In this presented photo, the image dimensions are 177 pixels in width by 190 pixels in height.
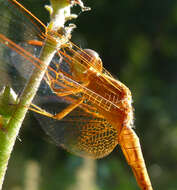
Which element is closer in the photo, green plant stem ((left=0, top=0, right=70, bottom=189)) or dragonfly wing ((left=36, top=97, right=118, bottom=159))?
green plant stem ((left=0, top=0, right=70, bottom=189))

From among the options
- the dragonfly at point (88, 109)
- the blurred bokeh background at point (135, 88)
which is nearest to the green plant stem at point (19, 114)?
the dragonfly at point (88, 109)

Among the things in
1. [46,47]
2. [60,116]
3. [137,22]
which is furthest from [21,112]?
[137,22]

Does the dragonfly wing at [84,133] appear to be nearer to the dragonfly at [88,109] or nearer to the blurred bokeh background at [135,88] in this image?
the dragonfly at [88,109]

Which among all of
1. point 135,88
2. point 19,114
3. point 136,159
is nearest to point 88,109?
point 136,159

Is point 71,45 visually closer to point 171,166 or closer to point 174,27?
point 171,166

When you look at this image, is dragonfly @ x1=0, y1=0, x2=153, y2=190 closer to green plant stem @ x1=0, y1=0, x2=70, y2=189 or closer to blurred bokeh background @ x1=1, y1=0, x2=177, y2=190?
green plant stem @ x1=0, y1=0, x2=70, y2=189

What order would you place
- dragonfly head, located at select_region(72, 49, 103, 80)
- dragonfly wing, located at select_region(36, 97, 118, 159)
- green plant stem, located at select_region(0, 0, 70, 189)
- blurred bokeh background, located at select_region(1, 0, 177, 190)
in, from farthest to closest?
blurred bokeh background, located at select_region(1, 0, 177, 190) → dragonfly wing, located at select_region(36, 97, 118, 159) → dragonfly head, located at select_region(72, 49, 103, 80) → green plant stem, located at select_region(0, 0, 70, 189)

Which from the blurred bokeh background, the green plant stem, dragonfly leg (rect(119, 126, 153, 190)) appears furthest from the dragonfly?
the blurred bokeh background
